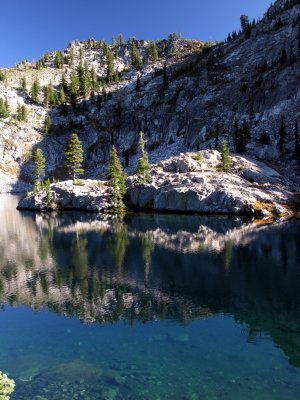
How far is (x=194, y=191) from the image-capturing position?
3578 inches

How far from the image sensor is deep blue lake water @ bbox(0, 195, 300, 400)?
20.3 meters

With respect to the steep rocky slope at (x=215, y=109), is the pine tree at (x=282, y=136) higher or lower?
lower

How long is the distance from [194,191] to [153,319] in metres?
63.6

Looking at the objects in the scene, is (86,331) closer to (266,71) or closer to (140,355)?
(140,355)

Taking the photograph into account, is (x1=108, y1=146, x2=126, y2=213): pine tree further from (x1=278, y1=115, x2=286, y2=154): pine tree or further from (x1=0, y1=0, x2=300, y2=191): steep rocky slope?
(x1=278, y1=115, x2=286, y2=154): pine tree

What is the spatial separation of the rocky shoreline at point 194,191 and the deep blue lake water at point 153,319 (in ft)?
92.6

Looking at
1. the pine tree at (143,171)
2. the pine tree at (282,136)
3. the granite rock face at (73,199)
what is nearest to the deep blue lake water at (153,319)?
the granite rock face at (73,199)

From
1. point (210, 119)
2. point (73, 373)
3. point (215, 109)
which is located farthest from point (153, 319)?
point (215, 109)

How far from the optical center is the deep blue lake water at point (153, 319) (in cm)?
2033

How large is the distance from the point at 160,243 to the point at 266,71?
383 ft

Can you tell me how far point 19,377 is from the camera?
21.3 m

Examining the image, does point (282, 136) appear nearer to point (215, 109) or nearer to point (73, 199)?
point (215, 109)

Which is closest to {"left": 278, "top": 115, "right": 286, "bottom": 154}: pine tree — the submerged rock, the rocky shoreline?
the rocky shoreline

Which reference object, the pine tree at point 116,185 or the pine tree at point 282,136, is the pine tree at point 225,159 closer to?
the pine tree at point 282,136
